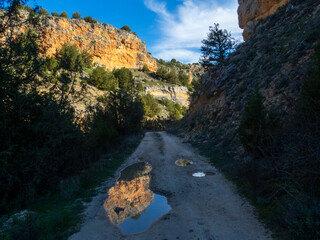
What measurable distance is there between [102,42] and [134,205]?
66.5m

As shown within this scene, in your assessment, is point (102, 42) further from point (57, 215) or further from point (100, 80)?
point (57, 215)

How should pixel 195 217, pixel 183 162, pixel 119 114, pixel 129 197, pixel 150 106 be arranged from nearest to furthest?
pixel 195 217 → pixel 129 197 → pixel 183 162 → pixel 119 114 → pixel 150 106

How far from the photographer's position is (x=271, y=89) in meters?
13.0

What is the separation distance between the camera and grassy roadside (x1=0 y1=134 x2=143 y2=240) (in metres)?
4.28

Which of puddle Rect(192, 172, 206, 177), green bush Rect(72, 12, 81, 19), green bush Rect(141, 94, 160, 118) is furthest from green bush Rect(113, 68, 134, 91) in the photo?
puddle Rect(192, 172, 206, 177)

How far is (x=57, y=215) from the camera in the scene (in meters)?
5.48

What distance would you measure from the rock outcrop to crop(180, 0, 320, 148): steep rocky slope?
3895 centimetres

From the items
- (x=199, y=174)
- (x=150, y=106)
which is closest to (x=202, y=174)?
(x=199, y=174)

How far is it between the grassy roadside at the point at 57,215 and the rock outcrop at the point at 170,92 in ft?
179

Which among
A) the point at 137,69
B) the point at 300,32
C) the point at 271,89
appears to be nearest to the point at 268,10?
the point at 300,32

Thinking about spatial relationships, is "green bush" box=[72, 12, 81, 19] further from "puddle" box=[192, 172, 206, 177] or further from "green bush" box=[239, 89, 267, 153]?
"green bush" box=[239, 89, 267, 153]

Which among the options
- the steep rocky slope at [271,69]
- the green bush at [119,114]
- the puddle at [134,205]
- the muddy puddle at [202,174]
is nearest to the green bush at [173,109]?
the steep rocky slope at [271,69]

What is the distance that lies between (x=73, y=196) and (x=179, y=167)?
6034 millimetres

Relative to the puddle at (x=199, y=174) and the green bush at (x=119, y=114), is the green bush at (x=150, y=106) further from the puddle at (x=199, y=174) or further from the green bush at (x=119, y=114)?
the puddle at (x=199, y=174)
